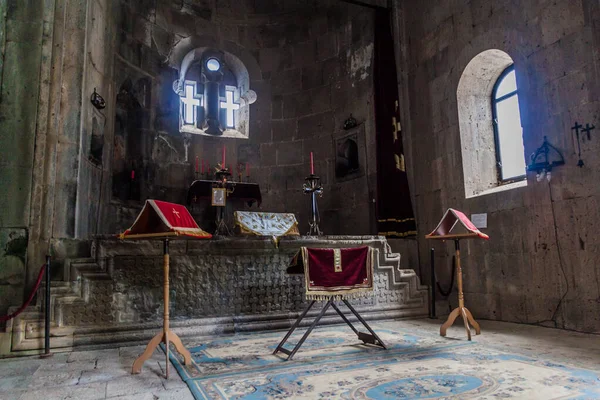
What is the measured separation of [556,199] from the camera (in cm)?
563

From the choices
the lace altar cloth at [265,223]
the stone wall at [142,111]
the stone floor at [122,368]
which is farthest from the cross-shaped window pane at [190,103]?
the stone floor at [122,368]

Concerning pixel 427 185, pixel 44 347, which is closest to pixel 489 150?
pixel 427 185

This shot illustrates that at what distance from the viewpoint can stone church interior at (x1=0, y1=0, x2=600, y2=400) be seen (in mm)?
4012

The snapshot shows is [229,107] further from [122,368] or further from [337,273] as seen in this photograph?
[122,368]

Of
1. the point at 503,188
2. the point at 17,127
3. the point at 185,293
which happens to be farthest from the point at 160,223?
the point at 503,188

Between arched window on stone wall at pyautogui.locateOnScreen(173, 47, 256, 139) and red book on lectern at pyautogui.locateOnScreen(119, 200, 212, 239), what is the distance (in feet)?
20.8

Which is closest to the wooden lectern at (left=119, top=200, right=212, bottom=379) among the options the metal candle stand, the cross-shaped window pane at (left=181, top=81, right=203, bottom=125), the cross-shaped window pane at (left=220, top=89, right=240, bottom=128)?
the metal candle stand

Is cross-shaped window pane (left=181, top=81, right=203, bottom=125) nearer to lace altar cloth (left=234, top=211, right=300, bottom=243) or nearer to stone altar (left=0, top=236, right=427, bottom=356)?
lace altar cloth (left=234, top=211, right=300, bottom=243)

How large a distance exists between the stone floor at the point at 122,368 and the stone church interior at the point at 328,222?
0.12ft

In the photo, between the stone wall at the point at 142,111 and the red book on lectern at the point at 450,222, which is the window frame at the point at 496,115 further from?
the stone wall at the point at 142,111

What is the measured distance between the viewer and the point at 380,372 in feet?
12.3

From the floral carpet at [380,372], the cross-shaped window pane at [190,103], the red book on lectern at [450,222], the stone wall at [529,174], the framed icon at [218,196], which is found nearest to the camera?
the floral carpet at [380,372]

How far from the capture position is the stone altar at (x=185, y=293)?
5.00 meters

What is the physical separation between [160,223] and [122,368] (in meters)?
1.49
